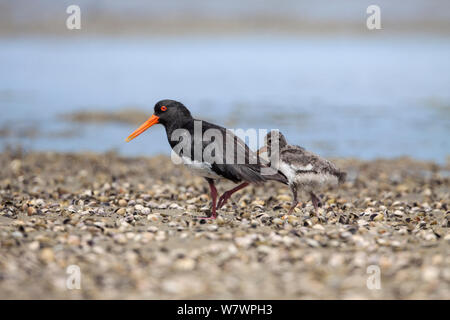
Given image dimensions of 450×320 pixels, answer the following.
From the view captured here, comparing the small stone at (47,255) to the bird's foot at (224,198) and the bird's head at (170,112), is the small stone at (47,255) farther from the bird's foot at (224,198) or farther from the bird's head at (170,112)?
the bird's head at (170,112)

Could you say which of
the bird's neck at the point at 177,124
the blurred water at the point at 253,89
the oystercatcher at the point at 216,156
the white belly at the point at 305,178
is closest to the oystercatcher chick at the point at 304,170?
the white belly at the point at 305,178

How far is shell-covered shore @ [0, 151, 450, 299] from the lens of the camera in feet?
20.6

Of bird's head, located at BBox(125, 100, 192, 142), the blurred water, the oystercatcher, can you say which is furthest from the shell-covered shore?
the blurred water

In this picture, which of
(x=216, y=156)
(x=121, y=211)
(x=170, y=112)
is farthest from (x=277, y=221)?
(x=170, y=112)

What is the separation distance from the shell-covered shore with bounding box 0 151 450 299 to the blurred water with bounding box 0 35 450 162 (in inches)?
246

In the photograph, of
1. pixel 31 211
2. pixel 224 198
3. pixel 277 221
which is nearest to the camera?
pixel 277 221

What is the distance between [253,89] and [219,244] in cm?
2203

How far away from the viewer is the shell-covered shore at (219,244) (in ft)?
20.6

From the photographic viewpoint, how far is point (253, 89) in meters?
28.9

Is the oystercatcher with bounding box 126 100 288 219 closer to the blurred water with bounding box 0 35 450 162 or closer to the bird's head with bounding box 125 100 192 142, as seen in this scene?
the bird's head with bounding box 125 100 192 142

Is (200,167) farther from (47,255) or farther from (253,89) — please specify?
(253,89)

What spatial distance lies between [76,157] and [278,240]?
944 cm

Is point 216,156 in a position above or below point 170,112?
below
